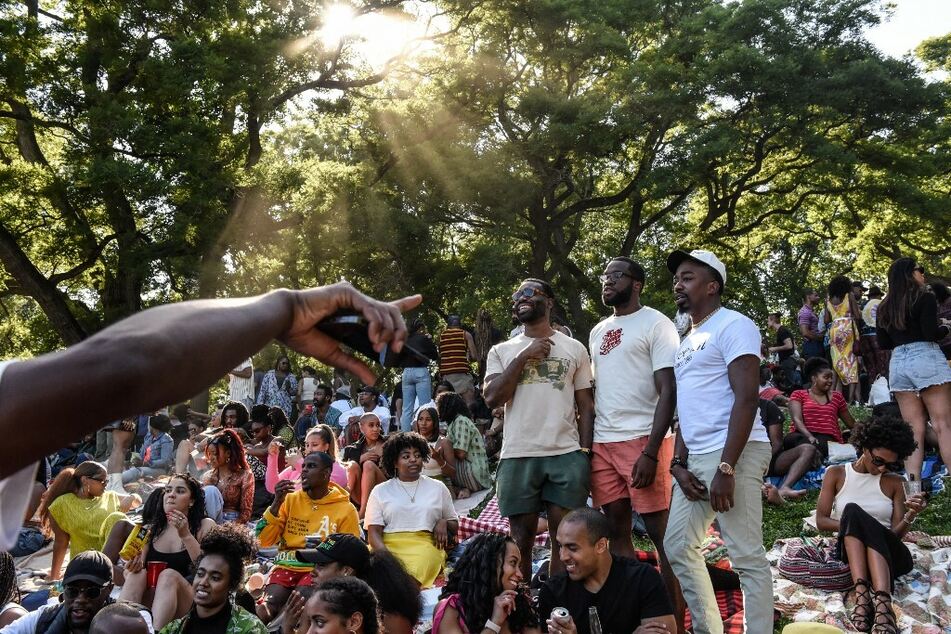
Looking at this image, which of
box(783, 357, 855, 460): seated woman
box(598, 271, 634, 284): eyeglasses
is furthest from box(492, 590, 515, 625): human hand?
box(783, 357, 855, 460): seated woman

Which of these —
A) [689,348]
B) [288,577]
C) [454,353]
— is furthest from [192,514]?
[454,353]

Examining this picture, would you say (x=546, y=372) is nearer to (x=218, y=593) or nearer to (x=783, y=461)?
(x=218, y=593)

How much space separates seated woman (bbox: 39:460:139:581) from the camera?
7.96m

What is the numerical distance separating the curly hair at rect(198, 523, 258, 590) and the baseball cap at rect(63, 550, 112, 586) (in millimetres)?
576

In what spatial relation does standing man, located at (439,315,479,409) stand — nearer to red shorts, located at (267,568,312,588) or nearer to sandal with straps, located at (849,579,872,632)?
red shorts, located at (267,568,312,588)

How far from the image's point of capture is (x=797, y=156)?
71.7 ft

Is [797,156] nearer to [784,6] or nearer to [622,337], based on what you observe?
[784,6]

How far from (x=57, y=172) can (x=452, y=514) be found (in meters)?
13.7

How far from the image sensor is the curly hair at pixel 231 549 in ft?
18.0

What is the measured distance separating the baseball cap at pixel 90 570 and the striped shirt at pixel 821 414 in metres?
6.89

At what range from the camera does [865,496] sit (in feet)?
21.5

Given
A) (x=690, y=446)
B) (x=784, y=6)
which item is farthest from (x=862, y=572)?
Result: (x=784, y=6)

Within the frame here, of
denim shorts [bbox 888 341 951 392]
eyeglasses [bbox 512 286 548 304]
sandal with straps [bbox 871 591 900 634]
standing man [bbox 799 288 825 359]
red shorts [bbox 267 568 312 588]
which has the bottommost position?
sandal with straps [bbox 871 591 900 634]

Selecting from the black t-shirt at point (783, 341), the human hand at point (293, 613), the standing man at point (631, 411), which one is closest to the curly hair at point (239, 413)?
the human hand at point (293, 613)
